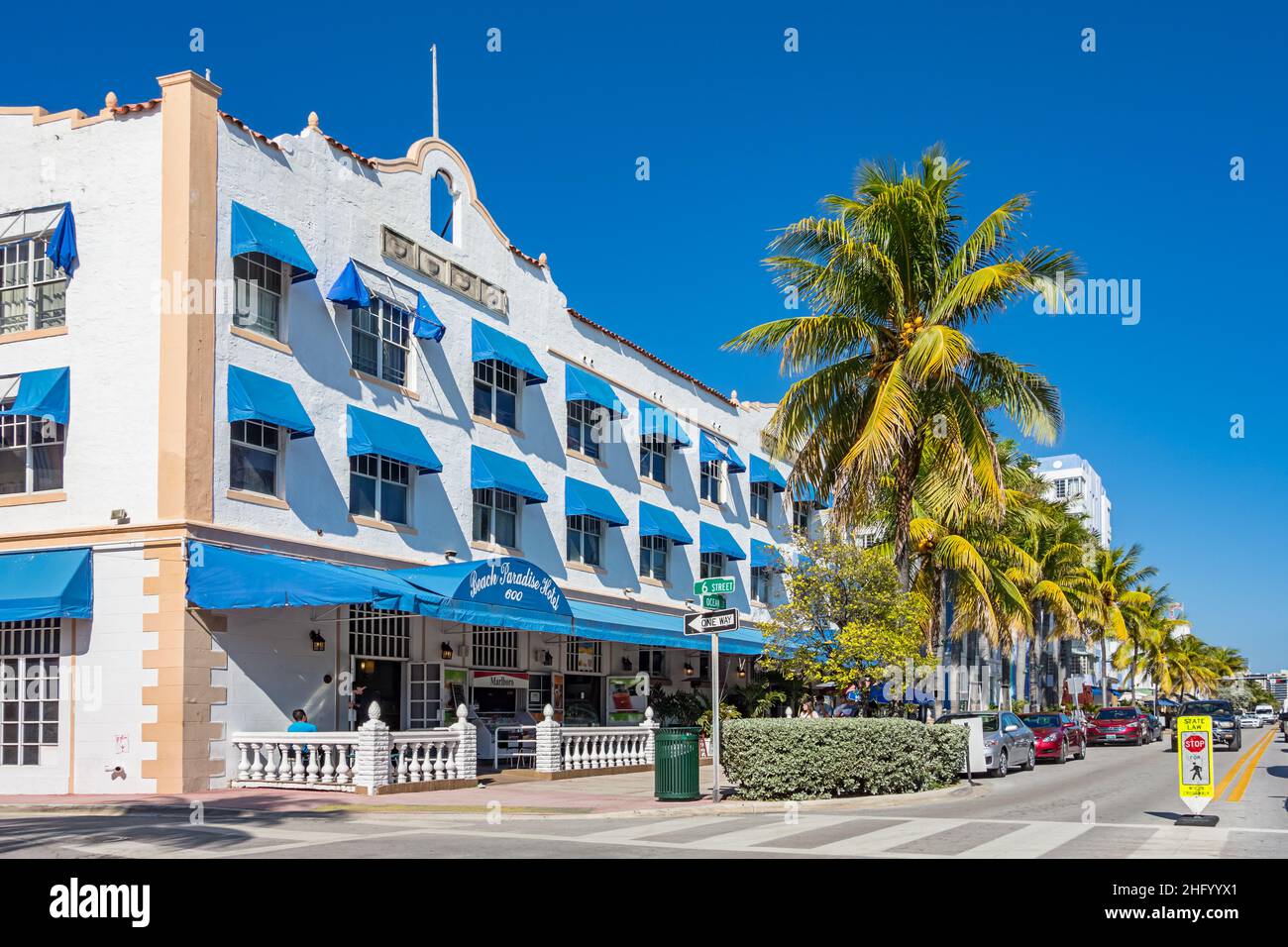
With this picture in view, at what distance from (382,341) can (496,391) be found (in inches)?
171

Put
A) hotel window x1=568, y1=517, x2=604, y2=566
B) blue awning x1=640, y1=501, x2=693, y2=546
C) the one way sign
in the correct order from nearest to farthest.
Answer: the one way sign
hotel window x1=568, y1=517, x2=604, y2=566
blue awning x1=640, y1=501, x2=693, y2=546

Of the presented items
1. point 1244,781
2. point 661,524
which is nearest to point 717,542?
point 661,524

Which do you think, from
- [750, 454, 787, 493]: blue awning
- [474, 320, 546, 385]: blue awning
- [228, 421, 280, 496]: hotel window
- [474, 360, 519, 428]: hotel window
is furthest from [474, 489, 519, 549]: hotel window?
[750, 454, 787, 493]: blue awning

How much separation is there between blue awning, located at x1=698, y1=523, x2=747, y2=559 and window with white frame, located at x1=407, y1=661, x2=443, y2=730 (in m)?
14.0

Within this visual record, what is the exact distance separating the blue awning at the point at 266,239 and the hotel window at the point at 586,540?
11.4 metres

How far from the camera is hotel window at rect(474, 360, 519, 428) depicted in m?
27.9

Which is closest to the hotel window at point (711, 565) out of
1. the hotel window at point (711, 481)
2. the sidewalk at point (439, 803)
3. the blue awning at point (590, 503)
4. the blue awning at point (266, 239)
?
the hotel window at point (711, 481)

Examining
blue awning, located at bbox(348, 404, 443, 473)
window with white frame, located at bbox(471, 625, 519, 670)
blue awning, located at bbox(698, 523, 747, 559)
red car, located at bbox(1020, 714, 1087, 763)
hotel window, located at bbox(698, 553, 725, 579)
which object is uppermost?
blue awning, located at bbox(348, 404, 443, 473)

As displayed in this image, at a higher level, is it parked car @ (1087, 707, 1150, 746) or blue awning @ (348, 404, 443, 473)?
blue awning @ (348, 404, 443, 473)

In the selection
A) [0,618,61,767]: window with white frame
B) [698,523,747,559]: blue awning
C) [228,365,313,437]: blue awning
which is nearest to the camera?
Result: [0,618,61,767]: window with white frame

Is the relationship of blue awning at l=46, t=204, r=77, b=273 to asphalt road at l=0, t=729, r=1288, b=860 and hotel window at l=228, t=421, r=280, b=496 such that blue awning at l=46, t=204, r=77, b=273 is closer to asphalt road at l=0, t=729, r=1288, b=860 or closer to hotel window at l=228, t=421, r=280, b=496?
hotel window at l=228, t=421, r=280, b=496

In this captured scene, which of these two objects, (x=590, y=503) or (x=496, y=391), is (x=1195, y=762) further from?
(x=590, y=503)

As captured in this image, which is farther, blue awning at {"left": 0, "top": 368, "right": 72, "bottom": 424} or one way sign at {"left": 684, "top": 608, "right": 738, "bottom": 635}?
blue awning at {"left": 0, "top": 368, "right": 72, "bottom": 424}

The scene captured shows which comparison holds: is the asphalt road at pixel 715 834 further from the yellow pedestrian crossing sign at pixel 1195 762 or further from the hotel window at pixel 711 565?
the hotel window at pixel 711 565
